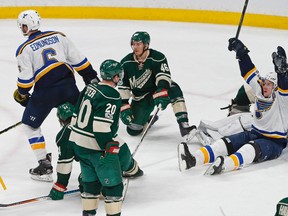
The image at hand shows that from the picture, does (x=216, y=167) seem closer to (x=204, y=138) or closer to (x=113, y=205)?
(x=204, y=138)

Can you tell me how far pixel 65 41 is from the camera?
474 centimetres

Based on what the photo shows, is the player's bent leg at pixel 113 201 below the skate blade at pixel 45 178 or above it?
above

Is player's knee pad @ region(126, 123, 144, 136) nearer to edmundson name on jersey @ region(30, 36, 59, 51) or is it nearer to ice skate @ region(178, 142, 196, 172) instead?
ice skate @ region(178, 142, 196, 172)

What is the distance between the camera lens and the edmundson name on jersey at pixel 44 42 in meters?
4.57

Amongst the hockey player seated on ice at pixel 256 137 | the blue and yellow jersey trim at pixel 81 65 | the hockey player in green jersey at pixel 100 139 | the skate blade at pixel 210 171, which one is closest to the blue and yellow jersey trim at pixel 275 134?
the hockey player seated on ice at pixel 256 137

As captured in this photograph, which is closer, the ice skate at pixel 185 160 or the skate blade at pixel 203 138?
the ice skate at pixel 185 160

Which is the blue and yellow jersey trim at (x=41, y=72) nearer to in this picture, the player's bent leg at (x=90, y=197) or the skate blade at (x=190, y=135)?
the player's bent leg at (x=90, y=197)

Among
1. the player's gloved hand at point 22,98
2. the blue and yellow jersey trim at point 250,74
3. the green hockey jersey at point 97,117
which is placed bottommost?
the player's gloved hand at point 22,98

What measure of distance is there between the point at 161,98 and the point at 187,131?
1.26 feet

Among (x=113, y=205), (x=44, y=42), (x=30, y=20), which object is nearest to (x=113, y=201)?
(x=113, y=205)

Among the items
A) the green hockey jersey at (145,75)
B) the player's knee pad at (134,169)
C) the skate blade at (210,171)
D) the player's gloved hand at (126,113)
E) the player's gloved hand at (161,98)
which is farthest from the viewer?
the player's gloved hand at (126,113)

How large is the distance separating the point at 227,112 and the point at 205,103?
0.38 m

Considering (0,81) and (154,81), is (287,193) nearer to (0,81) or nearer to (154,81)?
(154,81)

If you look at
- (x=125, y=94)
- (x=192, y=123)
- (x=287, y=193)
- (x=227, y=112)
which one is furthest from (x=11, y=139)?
(x=287, y=193)
